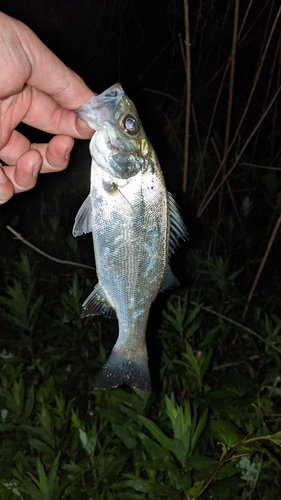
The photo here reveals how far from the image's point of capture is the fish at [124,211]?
1.46 m

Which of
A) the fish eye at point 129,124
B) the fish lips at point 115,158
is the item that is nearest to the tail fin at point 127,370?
the fish lips at point 115,158

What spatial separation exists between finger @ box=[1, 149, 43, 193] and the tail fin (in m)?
0.87

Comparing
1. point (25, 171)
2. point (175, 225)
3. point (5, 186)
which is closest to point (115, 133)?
point (175, 225)

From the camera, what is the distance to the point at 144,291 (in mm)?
1569

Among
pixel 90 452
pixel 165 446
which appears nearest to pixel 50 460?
pixel 90 452

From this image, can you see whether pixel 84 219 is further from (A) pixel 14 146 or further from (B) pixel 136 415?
(B) pixel 136 415

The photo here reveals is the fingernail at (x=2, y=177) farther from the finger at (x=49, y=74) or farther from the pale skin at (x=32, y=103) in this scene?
the finger at (x=49, y=74)

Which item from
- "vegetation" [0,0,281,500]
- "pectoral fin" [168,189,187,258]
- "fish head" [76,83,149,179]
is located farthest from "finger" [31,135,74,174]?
"vegetation" [0,0,281,500]

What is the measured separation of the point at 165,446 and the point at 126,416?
0.48m

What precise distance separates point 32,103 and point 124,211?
84 centimetres

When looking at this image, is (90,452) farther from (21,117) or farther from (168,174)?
(168,174)

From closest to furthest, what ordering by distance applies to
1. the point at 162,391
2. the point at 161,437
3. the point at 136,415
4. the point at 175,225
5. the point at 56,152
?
the point at 175,225 → the point at 56,152 → the point at 161,437 → the point at 136,415 → the point at 162,391

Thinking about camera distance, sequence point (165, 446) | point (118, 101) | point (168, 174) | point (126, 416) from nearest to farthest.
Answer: point (118, 101) → point (165, 446) → point (126, 416) → point (168, 174)

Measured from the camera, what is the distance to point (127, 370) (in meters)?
1.64
